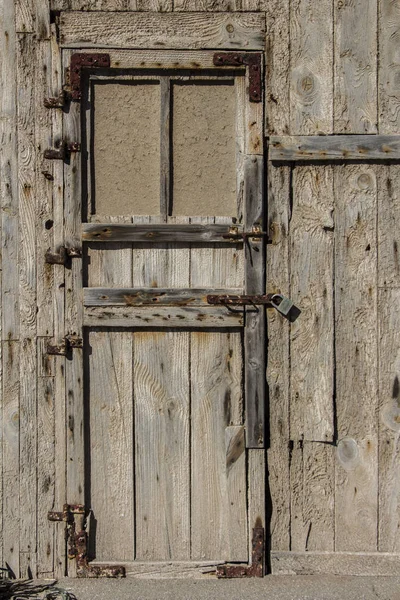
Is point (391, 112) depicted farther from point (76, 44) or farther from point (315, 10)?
point (76, 44)

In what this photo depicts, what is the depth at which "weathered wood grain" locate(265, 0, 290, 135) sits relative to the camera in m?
3.31

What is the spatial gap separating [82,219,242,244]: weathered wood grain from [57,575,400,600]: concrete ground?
159 cm

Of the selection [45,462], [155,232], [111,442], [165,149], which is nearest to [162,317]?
[155,232]

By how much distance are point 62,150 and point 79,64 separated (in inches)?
15.8

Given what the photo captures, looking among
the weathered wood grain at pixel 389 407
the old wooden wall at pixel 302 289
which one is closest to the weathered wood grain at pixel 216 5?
the old wooden wall at pixel 302 289

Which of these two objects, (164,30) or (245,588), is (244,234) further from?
(245,588)

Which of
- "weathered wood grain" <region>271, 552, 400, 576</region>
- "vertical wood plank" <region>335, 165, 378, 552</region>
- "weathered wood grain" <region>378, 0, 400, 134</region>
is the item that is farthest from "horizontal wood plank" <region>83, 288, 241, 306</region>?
"weathered wood grain" <region>271, 552, 400, 576</region>

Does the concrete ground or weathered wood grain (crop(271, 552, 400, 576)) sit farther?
weathered wood grain (crop(271, 552, 400, 576))

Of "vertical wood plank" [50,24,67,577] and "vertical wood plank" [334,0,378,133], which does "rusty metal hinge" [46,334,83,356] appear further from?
"vertical wood plank" [334,0,378,133]

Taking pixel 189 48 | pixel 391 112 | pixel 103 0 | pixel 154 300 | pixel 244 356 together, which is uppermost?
pixel 103 0

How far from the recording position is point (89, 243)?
335cm

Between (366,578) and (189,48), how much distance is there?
2.59 metres

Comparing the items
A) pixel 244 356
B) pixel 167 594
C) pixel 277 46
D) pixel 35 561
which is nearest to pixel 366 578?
pixel 167 594

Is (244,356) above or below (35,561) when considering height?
above
